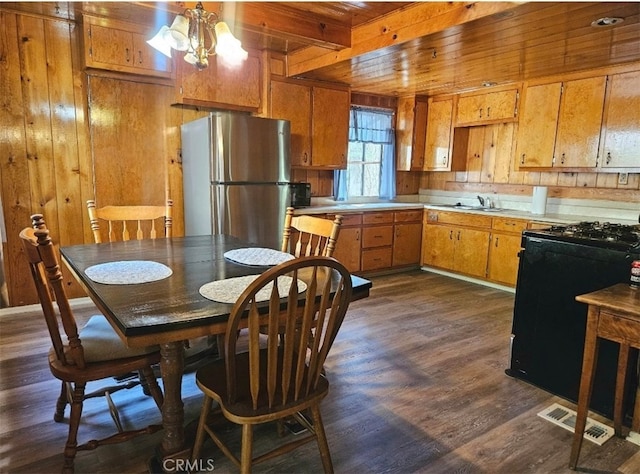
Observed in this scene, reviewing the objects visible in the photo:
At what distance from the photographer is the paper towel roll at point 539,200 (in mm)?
4355

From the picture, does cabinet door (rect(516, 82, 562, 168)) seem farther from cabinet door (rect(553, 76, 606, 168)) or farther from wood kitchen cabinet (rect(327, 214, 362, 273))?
wood kitchen cabinet (rect(327, 214, 362, 273))

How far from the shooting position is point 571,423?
6.98 feet

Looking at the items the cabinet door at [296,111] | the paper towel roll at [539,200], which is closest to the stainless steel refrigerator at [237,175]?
the cabinet door at [296,111]

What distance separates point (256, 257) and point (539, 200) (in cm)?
350

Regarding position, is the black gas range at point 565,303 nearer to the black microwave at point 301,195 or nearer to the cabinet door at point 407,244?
the black microwave at point 301,195

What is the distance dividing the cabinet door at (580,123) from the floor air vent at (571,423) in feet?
8.46

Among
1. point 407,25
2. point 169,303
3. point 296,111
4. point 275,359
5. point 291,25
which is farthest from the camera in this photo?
point 296,111

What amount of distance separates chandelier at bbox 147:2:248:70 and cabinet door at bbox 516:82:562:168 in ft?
11.1

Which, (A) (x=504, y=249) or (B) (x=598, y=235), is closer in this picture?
(B) (x=598, y=235)

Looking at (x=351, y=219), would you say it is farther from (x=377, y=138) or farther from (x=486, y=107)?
(x=486, y=107)

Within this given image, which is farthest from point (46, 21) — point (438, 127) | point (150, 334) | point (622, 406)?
point (622, 406)

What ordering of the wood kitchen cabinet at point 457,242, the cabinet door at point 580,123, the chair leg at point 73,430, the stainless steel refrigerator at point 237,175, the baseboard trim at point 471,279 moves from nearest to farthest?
1. the chair leg at point 73,430
2. the stainless steel refrigerator at point 237,175
3. the cabinet door at point 580,123
4. the baseboard trim at point 471,279
5. the wood kitchen cabinet at point 457,242

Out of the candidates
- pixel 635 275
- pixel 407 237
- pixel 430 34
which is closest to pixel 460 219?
pixel 407 237

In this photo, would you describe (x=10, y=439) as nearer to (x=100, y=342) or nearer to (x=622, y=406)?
(x=100, y=342)
